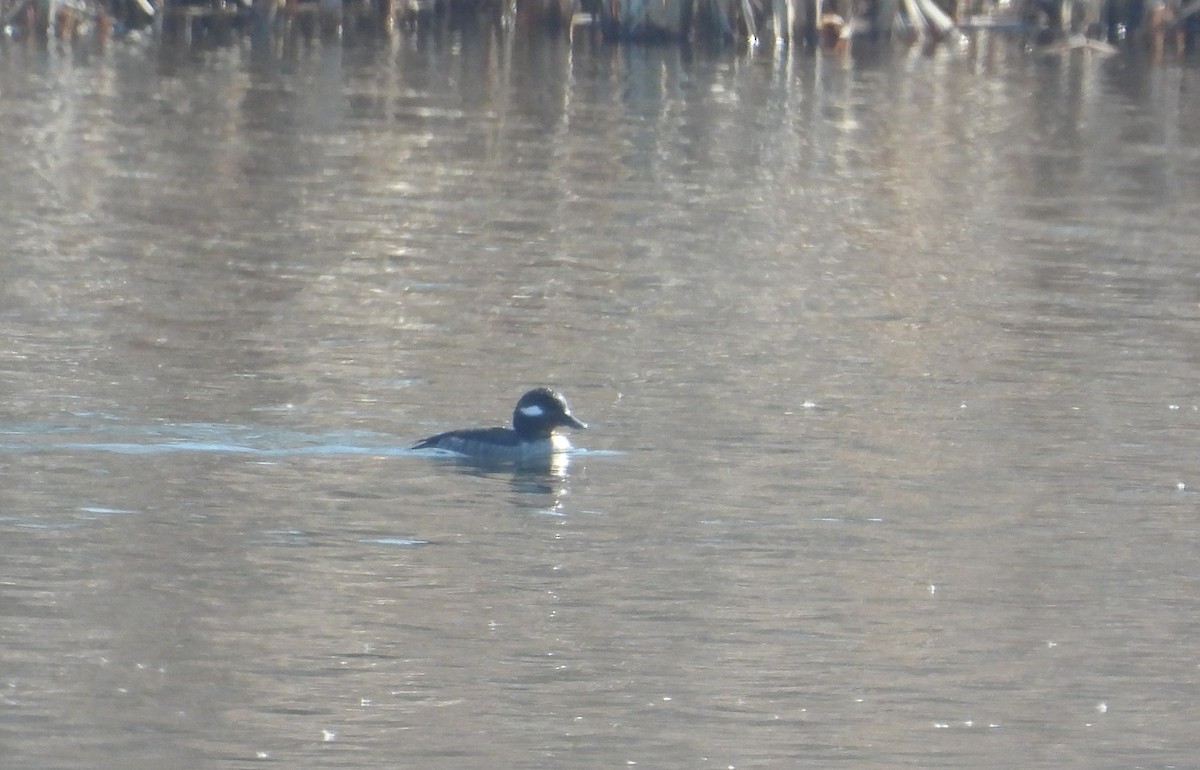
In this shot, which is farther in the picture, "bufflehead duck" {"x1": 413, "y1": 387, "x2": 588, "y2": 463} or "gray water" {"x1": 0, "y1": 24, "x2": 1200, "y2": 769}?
"bufflehead duck" {"x1": 413, "y1": 387, "x2": 588, "y2": 463}

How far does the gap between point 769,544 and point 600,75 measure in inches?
788

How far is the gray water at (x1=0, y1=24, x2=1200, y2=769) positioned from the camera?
846 centimetres

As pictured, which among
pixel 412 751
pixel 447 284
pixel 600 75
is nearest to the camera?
pixel 412 751

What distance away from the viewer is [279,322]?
15031 mm

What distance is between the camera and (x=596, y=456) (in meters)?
12.3

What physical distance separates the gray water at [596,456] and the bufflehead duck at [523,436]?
0.51ft

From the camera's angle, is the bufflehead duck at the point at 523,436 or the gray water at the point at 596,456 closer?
the gray water at the point at 596,456

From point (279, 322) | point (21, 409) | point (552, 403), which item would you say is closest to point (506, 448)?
point (552, 403)

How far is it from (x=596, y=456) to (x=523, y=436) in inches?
16.2

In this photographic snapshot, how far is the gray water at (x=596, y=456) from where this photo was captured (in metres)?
8.46

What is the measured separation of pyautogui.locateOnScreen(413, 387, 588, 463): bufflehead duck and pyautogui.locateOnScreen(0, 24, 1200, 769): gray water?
154mm

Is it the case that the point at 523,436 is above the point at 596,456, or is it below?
above

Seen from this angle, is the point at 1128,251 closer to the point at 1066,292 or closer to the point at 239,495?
the point at 1066,292

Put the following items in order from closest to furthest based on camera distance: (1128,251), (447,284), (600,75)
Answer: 1. (447,284)
2. (1128,251)
3. (600,75)
